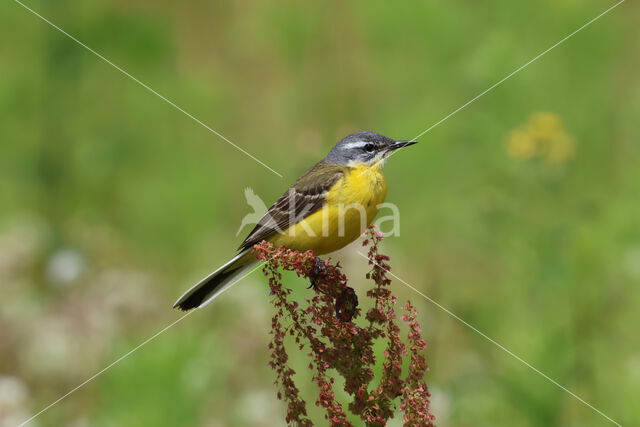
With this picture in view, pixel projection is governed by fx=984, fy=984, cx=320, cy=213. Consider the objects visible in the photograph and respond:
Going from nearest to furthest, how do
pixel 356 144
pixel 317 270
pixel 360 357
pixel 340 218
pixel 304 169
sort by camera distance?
pixel 360 357 → pixel 317 270 → pixel 340 218 → pixel 356 144 → pixel 304 169

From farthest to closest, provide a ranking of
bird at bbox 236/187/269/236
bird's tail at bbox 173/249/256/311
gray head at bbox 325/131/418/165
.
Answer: bird at bbox 236/187/269/236 → gray head at bbox 325/131/418/165 → bird's tail at bbox 173/249/256/311

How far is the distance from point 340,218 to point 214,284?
2.24 feet

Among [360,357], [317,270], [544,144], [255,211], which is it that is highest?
[544,144]

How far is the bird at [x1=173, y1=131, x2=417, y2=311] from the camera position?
4691 mm

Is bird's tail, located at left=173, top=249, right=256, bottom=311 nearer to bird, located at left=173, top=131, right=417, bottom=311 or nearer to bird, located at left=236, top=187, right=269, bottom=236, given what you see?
bird, located at left=173, top=131, right=417, bottom=311

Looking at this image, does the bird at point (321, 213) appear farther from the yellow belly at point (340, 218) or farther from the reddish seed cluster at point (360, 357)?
the reddish seed cluster at point (360, 357)

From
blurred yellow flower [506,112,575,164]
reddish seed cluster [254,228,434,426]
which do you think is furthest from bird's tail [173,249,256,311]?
blurred yellow flower [506,112,575,164]

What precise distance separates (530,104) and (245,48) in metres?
2.62

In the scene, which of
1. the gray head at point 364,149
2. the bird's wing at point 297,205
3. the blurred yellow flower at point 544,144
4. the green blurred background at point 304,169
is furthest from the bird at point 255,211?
the blurred yellow flower at point 544,144

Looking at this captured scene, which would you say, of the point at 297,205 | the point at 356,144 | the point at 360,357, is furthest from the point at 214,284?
the point at 360,357

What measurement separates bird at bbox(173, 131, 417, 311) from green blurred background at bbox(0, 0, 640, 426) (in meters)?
0.72

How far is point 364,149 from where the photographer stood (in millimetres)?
5250

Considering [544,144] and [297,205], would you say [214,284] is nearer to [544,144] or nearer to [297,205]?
[297,205]

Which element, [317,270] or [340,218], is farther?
[340,218]
